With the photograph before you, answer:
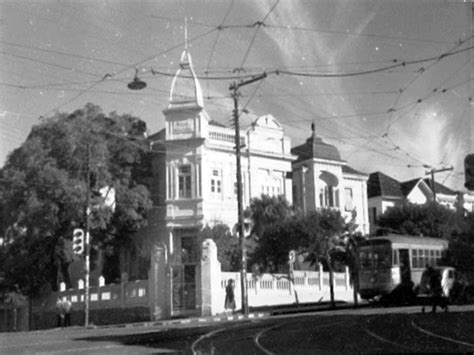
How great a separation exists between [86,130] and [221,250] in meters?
9.22

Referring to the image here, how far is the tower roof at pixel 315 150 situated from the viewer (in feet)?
136

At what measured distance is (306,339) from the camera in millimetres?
14914

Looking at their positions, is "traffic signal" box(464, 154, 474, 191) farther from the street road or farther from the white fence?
the white fence

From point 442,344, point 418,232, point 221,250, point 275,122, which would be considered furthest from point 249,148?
point 442,344

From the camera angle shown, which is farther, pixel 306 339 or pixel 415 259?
pixel 415 259

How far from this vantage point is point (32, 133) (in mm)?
36219

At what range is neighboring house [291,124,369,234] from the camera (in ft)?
135

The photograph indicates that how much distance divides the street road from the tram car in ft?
21.2

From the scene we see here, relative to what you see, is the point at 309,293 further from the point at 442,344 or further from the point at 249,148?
the point at 442,344

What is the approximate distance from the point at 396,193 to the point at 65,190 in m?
20.8

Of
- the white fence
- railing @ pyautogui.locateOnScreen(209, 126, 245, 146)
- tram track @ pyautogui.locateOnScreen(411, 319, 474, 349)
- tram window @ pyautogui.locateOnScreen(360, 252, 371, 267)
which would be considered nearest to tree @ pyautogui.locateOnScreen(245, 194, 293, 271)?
the white fence

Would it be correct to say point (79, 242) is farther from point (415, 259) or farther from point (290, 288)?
point (415, 259)

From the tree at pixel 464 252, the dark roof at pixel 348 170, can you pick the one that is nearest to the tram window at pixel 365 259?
the tree at pixel 464 252

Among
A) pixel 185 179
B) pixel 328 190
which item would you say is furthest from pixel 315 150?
pixel 185 179
